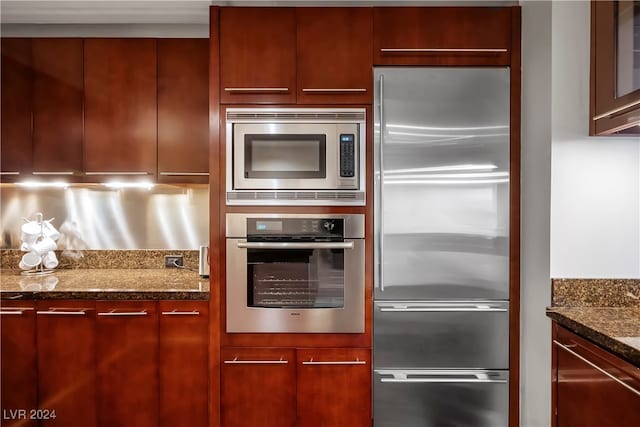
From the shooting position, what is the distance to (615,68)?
166 cm

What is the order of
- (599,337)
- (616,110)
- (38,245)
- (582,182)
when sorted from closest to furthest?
(599,337)
(616,110)
(582,182)
(38,245)

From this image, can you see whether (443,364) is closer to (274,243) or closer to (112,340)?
(274,243)

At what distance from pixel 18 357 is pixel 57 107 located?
4.71 ft

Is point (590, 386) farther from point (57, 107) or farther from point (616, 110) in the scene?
point (57, 107)

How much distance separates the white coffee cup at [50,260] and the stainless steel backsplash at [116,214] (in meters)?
0.13

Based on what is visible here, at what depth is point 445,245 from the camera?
2145 mm

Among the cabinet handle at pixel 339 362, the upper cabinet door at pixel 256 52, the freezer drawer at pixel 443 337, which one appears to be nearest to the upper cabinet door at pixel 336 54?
the upper cabinet door at pixel 256 52

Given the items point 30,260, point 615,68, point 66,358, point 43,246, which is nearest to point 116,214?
point 43,246

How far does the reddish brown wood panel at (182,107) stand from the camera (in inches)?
99.3

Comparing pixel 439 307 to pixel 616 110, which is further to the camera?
pixel 439 307

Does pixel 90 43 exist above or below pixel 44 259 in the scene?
above

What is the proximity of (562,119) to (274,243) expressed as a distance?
1.48 metres

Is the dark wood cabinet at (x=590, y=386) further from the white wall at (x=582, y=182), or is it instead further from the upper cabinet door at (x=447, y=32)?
the upper cabinet door at (x=447, y=32)

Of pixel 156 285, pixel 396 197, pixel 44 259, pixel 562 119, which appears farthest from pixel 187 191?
pixel 562 119
